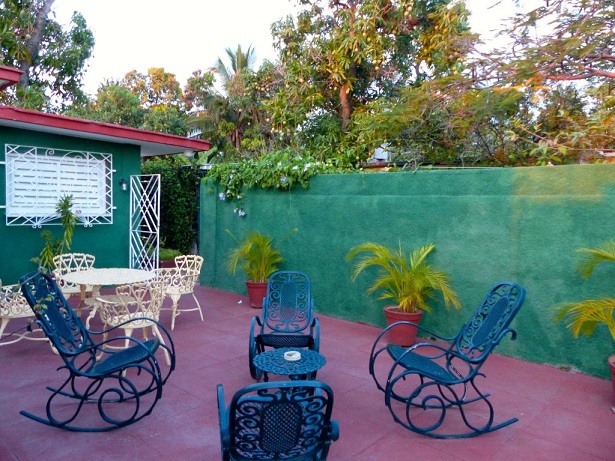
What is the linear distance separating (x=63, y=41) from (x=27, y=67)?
1212 mm

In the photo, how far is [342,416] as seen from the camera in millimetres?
3324

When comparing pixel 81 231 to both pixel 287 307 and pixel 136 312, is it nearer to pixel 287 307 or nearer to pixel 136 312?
pixel 136 312

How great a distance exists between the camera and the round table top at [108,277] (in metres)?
4.52

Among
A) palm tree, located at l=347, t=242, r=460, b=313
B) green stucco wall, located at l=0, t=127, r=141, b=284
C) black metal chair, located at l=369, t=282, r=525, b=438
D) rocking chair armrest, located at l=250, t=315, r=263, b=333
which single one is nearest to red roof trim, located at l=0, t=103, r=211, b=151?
green stucco wall, located at l=0, t=127, r=141, b=284

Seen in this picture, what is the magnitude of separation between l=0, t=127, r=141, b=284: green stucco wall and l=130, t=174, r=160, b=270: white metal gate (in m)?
0.10

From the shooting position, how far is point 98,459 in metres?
2.68

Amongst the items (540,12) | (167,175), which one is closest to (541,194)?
(540,12)

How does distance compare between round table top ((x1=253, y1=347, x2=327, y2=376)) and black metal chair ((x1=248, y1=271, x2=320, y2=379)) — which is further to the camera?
black metal chair ((x1=248, y1=271, x2=320, y2=379))

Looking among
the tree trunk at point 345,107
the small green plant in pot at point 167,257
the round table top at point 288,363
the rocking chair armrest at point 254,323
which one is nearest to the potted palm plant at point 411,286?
the rocking chair armrest at point 254,323

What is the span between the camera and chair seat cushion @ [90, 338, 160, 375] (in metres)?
3.07

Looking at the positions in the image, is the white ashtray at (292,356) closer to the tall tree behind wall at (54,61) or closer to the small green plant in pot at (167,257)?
the small green plant in pot at (167,257)

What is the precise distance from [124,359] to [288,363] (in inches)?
45.8

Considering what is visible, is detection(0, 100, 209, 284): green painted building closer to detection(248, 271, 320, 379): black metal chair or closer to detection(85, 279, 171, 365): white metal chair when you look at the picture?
detection(85, 279, 171, 365): white metal chair

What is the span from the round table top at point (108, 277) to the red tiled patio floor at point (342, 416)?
30.5 inches
